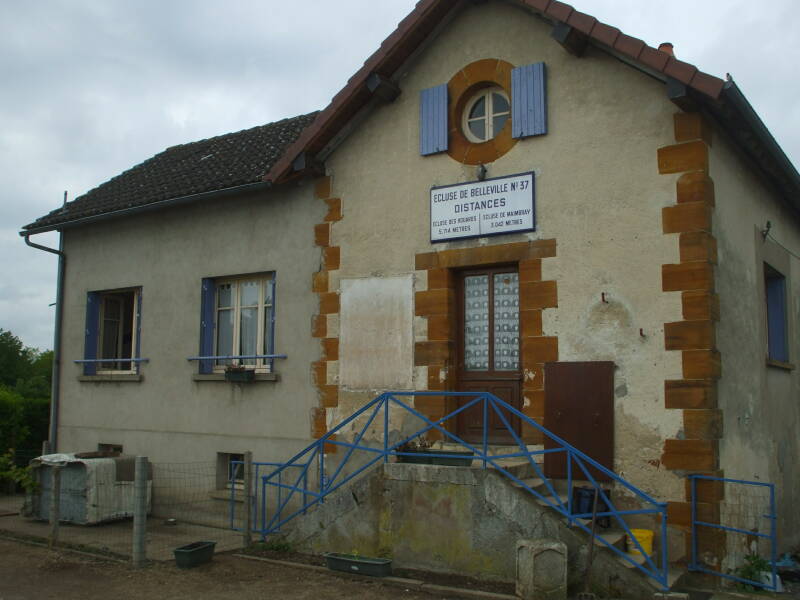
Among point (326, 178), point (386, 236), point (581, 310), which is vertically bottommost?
point (581, 310)

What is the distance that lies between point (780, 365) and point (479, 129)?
496 centimetres

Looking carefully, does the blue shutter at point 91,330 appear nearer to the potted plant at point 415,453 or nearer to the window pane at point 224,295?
the window pane at point 224,295

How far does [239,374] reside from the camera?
11.2 metres

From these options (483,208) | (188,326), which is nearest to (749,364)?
(483,208)

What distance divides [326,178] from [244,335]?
2762 mm

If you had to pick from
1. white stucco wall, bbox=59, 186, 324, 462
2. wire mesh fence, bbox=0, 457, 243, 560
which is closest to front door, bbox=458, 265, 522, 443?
white stucco wall, bbox=59, 186, 324, 462

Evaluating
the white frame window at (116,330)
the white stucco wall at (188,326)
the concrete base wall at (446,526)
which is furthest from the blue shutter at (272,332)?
the white frame window at (116,330)

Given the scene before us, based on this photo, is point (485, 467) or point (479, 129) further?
point (479, 129)

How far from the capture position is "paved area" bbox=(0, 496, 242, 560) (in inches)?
383

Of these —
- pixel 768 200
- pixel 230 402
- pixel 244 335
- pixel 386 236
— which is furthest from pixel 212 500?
pixel 768 200

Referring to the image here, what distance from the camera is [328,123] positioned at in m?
10.2

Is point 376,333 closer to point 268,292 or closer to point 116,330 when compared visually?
point 268,292

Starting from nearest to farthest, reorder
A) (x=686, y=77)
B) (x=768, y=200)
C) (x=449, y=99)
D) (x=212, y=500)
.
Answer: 1. (x=686, y=77)
2. (x=449, y=99)
3. (x=768, y=200)
4. (x=212, y=500)

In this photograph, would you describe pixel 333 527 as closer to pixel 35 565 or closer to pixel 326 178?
pixel 35 565
